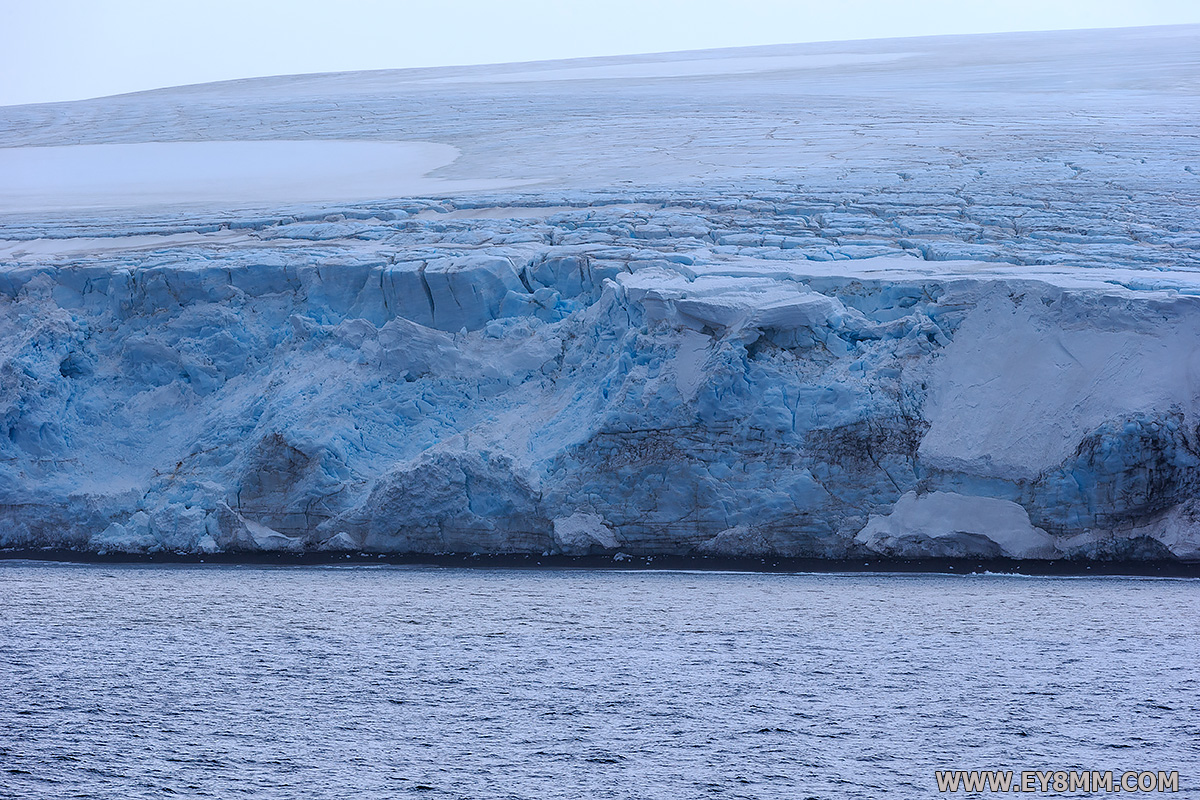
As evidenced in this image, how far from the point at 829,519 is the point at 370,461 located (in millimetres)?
2035

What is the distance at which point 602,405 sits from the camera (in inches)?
178

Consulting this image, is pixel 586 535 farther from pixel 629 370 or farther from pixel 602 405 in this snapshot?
pixel 629 370

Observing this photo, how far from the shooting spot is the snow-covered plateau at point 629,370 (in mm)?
4121

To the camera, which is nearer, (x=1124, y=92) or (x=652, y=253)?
(x=652, y=253)

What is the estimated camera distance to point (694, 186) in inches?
276

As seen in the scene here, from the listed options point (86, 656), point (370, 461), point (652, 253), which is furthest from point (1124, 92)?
point (86, 656)

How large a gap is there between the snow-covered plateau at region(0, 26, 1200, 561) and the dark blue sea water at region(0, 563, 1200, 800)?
1.47ft

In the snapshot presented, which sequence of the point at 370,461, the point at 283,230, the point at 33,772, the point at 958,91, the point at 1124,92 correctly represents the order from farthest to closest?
the point at 958,91, the point at 1124,92, the point at 283,230, the point at 370,461, the point at 33,772

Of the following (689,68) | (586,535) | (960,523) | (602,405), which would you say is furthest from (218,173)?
(689,68)

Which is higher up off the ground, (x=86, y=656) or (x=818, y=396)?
(x=818, y=396)

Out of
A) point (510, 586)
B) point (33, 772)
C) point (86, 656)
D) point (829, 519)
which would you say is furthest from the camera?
point (829, 519)

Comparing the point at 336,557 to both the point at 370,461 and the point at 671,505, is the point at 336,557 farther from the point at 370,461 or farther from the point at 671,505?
the point at 671,505

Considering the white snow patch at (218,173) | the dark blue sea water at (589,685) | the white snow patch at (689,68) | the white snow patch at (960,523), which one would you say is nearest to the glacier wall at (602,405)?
the white snow patch at (960,523)

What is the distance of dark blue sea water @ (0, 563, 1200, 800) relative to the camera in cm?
225
